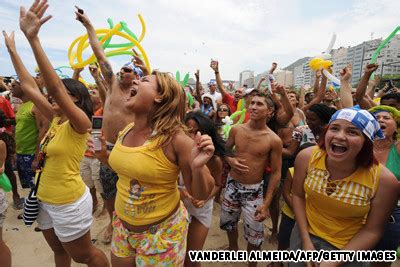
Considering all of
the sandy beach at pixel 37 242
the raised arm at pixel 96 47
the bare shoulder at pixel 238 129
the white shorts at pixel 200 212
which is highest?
the raised arm at pixel 96 47

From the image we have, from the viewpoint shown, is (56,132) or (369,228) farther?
(56,132)

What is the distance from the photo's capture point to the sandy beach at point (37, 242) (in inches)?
128

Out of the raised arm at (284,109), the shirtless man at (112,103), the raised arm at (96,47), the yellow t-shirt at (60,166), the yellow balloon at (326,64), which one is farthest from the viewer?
the yellow balloon at (326,64)

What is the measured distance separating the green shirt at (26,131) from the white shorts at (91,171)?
36.7 inches

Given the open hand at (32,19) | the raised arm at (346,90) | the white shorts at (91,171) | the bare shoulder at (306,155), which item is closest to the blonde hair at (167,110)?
the open hand at (32,19)

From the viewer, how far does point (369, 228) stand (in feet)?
→ 5.89

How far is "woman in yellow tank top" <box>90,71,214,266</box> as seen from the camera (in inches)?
63.7

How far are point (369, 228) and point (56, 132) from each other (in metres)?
2.57

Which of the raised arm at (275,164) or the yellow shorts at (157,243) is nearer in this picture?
the yellow shorts at (157,243)

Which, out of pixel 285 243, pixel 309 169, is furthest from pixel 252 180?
pixel 309 169

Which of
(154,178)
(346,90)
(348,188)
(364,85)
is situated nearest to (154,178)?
(154,178)

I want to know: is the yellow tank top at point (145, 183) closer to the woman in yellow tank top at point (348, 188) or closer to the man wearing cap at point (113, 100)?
the woman in yellow tank top at point (348, 188)

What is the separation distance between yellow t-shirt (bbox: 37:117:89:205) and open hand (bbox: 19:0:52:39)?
74 cm

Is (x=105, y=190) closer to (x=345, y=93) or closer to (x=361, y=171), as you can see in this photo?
(x=361, y=171)
